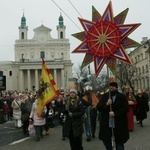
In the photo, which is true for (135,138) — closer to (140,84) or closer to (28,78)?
(140,84)

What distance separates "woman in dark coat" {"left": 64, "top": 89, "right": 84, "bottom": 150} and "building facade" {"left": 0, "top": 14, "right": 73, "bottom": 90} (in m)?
80.9

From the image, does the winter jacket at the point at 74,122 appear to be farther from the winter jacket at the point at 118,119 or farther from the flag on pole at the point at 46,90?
the flag on pole at the point at 46,90

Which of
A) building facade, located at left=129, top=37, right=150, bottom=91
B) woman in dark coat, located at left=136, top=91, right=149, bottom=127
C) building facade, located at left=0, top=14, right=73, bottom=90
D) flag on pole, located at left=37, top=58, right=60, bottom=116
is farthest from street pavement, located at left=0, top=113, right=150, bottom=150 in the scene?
building facade, located at left=0, top=14, right=73, bottom=90

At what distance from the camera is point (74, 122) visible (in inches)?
300

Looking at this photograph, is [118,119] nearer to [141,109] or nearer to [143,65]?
[141,109]

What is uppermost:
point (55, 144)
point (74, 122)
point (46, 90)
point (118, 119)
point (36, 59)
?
point (36, 59)

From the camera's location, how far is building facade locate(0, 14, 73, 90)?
92062mm

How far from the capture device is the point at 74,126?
7547mm

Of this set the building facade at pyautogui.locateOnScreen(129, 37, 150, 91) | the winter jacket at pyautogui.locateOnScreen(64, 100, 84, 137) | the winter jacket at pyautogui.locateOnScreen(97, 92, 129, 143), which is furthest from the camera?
the building facade at pyautogui.locateOnScreen(129, 37, 150, 91)

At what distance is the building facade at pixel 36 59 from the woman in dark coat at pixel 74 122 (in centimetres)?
8090

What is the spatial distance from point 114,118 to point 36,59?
8991 cm

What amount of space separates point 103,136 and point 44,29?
95.1 metres

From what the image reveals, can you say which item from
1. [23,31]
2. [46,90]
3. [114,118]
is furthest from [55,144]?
[23,31]

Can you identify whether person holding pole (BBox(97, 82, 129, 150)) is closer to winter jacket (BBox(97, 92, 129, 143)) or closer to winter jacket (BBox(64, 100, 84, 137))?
winter jacket (BBox(97, 92, 129, 143))
